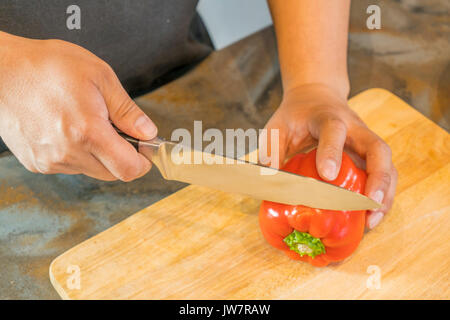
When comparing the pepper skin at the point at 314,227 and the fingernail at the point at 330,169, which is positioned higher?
the fingernail at the point at 330,169

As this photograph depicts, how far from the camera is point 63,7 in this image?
3.54 feet

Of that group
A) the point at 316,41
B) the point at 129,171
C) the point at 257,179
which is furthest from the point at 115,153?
the point at 316,41

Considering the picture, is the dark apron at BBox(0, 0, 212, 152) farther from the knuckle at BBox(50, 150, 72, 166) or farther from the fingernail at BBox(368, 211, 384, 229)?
the fingernail at BBox(368, 211, 384, 229)

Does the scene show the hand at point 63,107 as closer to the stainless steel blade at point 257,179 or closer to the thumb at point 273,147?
the stainless steel blade at point 257,179

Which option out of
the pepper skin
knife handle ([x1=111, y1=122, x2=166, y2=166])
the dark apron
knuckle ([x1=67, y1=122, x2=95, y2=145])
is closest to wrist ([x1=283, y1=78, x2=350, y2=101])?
the pepper skin

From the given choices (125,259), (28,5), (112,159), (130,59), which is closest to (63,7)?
(28,5)

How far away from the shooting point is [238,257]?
1.06 metres

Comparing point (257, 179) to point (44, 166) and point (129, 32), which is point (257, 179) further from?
point (129, 32)

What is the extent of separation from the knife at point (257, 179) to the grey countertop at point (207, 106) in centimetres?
28

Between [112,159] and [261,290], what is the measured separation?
459 mm

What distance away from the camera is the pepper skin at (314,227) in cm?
97

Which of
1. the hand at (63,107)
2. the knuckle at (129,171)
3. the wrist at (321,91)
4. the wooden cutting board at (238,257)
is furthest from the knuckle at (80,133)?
the wrist at (321,91)

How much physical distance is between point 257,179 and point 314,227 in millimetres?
171
